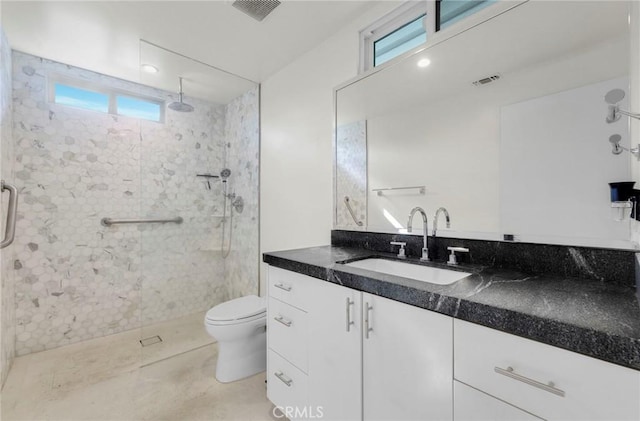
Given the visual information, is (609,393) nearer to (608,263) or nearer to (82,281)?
(608,263)

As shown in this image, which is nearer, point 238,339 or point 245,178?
point 238,339

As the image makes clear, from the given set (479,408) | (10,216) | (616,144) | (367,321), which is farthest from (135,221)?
(616,144)

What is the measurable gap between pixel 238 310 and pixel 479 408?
1.64 metres

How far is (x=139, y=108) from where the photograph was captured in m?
2.68

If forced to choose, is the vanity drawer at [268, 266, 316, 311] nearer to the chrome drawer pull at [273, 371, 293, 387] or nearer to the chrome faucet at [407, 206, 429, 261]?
the chrome drawer pull at [273, 371, 293, 387]

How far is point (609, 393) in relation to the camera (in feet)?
2.03

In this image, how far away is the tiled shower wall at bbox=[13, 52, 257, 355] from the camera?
230 cm

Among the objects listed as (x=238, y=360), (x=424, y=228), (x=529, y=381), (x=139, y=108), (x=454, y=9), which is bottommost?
(x=238, y=360)

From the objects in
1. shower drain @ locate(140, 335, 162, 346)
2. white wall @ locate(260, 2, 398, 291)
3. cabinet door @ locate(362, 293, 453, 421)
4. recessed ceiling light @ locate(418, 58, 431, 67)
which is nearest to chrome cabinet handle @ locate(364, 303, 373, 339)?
cabinet door @ locate(362, 293, 453, 421)

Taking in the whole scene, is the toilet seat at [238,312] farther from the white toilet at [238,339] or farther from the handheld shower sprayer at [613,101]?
the handheld shower sprayer at [613,101]

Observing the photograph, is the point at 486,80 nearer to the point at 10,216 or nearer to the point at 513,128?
the point at 513,128

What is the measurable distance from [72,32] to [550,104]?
2.92 m

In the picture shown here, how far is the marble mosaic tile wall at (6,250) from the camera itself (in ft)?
6.16

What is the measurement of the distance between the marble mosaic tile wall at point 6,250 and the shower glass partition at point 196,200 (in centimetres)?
83
